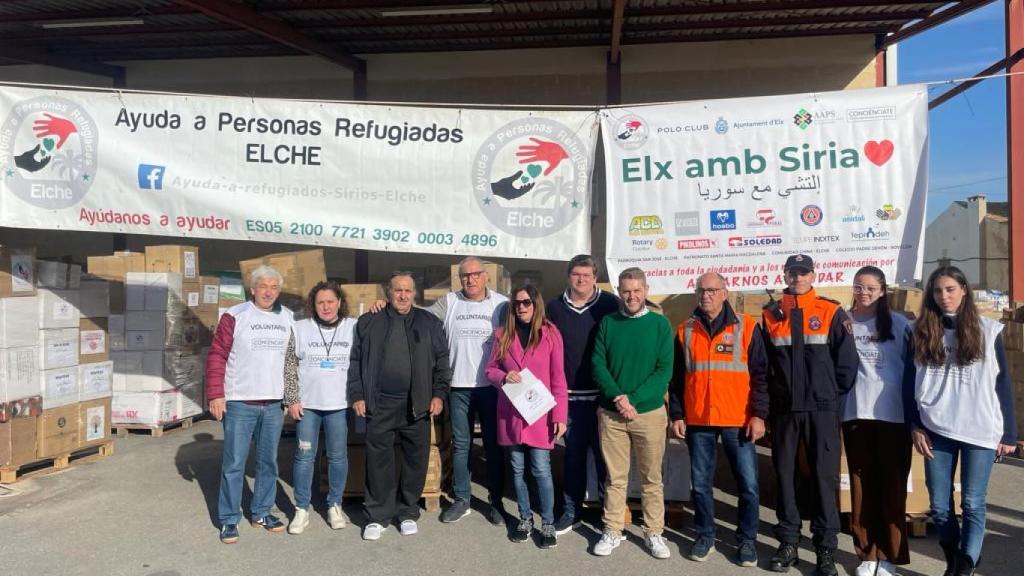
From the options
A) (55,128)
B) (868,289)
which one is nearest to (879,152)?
(868,289)

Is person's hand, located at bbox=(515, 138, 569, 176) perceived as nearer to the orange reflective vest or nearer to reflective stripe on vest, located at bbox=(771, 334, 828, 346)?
the orange reflective vest

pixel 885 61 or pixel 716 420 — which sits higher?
pixel 885 61

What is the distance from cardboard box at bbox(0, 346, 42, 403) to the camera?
554cm

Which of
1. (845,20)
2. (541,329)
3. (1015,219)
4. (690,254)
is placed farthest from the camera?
(845,20)

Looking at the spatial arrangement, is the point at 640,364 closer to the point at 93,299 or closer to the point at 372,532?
the point at 372,532

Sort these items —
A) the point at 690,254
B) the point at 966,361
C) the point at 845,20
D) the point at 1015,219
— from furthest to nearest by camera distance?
the point at 845,20 < the point at 1015,219 < the point at 690,254 < the point at 966,361

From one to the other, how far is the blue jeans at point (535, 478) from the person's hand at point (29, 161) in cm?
444

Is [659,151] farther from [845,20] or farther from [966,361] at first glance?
[845,20]

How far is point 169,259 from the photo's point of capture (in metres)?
7.50

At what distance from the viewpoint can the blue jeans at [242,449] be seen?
4.45 m

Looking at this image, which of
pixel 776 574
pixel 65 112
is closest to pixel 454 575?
pixel 776 574

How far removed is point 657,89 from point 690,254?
181 inches

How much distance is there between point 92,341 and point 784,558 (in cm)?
601

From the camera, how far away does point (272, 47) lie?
941cm
